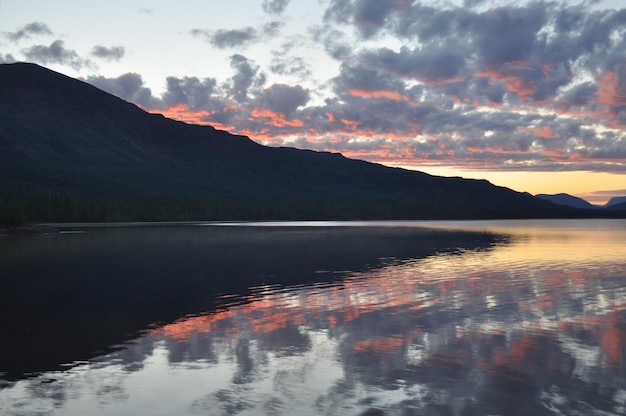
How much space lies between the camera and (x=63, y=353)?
19922 mm

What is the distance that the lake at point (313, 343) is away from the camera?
1505 cm

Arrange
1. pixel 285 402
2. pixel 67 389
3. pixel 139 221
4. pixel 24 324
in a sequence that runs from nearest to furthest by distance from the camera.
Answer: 1. pixel 285 402
2. pixel 67 389
3. pixel 24 324
4. pixel 139 221

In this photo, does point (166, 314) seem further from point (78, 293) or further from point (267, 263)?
point (267, 263)

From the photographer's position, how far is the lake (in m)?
15.1

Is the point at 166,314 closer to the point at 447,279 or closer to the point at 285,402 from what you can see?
the point at 285,402

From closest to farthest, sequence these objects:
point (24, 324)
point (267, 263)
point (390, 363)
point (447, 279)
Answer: point (390, 363), point (24, 324), point (447, 279), point (267, 263)

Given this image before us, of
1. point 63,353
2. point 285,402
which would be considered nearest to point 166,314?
point 63,353

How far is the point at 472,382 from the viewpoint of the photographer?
1639cm

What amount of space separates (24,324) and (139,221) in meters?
180

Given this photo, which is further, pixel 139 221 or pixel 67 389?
pixel 139 221

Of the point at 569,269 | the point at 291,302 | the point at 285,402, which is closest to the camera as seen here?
→ the point at 285,402

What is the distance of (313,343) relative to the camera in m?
21.5

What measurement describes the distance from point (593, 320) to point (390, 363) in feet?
39.9

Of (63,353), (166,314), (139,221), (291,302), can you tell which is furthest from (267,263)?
(139,221)
